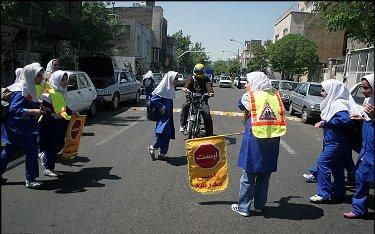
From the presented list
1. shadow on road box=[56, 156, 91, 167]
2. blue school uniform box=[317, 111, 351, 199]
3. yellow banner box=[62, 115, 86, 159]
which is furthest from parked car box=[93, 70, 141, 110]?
blue school uniform box=[317, 111, 351, 199]

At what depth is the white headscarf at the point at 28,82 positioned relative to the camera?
5.52 meters

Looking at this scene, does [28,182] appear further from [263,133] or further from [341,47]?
[341,47]

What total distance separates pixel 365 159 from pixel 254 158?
130cm

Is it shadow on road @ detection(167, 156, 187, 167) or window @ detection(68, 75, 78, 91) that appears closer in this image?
shadow on road @ detection(167, 156, 187, 167)

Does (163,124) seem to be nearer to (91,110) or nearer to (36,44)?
(91,110)

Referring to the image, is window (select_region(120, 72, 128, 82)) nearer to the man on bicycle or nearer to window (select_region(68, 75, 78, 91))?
window (select_region(68, 75, 78, 91))

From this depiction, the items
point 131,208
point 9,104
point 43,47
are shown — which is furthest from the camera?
point 43,47

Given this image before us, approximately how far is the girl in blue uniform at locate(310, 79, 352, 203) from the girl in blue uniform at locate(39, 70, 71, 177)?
3.99 metres

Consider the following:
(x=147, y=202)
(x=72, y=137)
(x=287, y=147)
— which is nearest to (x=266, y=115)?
(x=147, y=202)

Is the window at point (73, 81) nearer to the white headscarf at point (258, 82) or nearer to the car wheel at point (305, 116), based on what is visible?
the car wheel at point (305, 116)

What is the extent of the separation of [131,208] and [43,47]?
14.5 metres

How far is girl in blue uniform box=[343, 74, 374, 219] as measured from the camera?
4.15m

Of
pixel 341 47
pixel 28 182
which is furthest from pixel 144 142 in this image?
pixel 341 47

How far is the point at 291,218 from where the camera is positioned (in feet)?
16.5
